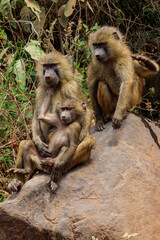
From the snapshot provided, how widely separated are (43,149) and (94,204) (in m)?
1.03

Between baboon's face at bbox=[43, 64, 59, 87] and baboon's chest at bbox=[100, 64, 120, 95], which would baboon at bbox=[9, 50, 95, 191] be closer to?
baboon's face at bbox=[43, 64, 59, 87]

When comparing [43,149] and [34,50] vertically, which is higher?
[34,50]

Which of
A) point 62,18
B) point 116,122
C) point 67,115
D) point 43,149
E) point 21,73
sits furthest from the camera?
point 62,18

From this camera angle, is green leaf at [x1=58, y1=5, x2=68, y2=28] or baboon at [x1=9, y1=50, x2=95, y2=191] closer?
baboon at [x1=9, y1=50, x2=95, y2=191]

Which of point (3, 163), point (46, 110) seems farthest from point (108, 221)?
point (3, 163)

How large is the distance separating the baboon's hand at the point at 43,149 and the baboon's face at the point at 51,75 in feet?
2.62

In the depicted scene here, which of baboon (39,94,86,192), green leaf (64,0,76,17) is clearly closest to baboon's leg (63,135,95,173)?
baboon (39,94,86,192)

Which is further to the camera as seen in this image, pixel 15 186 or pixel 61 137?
pixel 61 137

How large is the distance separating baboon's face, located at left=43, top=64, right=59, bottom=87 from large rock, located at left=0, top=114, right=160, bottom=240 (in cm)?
111

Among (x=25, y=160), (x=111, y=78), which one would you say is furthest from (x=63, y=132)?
(x=111, y=78)

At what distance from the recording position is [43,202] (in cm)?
406

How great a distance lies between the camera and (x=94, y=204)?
157 inches

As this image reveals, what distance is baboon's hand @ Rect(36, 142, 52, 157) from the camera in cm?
456

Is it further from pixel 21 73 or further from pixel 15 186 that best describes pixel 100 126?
pixel 21 73
